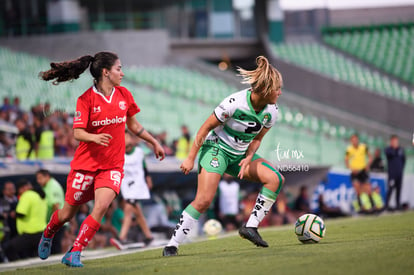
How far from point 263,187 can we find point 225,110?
3.44 feet

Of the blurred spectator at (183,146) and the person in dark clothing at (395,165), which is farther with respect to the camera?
the blurred spectator at (183,146)

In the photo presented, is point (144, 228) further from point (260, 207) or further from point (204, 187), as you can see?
point (204, 187)

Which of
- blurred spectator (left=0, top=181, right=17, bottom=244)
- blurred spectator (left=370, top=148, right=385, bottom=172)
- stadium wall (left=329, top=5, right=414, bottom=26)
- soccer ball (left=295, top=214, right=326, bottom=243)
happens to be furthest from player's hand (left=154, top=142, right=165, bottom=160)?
stadium wall (left=329, top=5, right=414, bottom=26)

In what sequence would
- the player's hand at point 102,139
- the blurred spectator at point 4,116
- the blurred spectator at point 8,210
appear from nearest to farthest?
1. the player's hand at point 102,139
2. the blurred spectator at point 8,210
3. the blurred spectator at point 4,116

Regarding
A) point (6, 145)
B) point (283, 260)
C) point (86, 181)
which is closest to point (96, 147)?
point (86, 181)

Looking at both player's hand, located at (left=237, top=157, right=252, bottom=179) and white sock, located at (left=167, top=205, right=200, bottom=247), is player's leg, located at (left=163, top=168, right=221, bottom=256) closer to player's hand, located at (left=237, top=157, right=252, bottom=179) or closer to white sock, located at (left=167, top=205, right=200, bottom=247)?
white sock, located at (left=167, top=205, right=200, bottom=247)

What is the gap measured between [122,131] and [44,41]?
30.6 meters

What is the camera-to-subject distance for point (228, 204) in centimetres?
1983

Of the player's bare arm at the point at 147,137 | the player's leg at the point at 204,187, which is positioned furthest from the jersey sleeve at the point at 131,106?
the player's leg at the point at 204,187

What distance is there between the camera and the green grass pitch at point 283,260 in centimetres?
711

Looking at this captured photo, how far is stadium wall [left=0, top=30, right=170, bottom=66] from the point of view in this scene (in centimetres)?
3778

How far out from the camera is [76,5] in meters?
38.5

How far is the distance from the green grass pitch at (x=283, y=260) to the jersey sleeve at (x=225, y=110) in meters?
1.51

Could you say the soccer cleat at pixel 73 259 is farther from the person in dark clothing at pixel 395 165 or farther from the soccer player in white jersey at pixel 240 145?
the person in dark clothing at pixel 395 165
